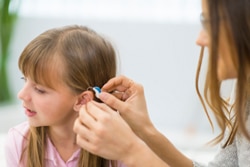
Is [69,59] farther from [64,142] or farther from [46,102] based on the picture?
[64,142]

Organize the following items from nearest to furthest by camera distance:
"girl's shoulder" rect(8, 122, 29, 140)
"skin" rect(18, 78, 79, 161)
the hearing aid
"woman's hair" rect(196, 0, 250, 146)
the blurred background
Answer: "woman's hair" rect(196, 0, 250, 146)
the hearing aid
"skin" rect(18, 78, 79, 161)
"girl's shoulder" rect(8, 122, 29, 140)
the blurred background

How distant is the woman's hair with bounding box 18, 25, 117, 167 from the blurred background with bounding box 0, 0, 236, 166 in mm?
1362

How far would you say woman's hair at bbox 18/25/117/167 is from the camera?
1.38m

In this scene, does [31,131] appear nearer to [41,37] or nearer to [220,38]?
[41,37]

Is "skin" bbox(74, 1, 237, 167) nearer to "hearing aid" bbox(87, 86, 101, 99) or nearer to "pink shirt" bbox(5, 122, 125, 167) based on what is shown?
"hearing aid" bbox(87, 86, 101, 99)

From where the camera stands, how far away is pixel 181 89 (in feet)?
9.71

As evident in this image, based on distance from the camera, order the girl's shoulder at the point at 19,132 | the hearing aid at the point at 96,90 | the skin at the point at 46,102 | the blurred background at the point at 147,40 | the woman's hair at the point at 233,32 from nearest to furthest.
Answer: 1. the woman's hair at the point at 233,32
2. the hearing aid at the point at 96,90
3. the skin at the point at 46,102
4. the girl's shoulder at the point at 19,132
5. the blurred background at the point at 147,40

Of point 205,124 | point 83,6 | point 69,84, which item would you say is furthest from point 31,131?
point 205,124

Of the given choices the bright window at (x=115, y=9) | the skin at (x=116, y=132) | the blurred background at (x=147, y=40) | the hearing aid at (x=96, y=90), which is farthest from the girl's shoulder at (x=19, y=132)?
the bright window at (x=115, y=9)

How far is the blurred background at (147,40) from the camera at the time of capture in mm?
2820

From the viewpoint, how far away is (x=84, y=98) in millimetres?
1416

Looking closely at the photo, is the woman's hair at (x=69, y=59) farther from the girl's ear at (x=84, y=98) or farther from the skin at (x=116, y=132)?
the skin at (x=116, y=132)

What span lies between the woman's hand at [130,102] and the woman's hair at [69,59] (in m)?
0.09

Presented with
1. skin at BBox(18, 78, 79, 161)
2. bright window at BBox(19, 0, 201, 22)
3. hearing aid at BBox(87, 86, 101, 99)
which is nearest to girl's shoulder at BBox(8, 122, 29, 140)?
skin at BBox(18, 78, 79, 161)
